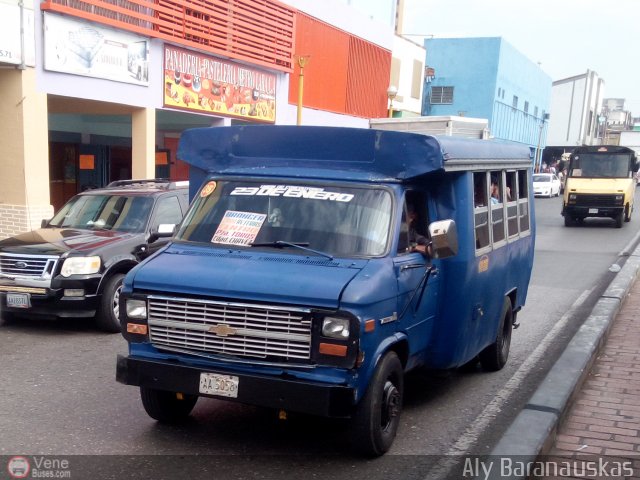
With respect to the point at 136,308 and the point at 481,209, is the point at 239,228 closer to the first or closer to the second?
the point at 136,308

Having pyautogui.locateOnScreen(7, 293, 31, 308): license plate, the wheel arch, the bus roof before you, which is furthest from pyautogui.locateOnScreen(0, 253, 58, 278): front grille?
the bus roof

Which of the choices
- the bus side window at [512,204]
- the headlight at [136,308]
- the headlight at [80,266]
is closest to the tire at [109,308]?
the headlight at [80,266]

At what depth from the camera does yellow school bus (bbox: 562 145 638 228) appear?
23.8m

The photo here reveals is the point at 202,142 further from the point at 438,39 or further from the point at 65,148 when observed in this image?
the point at 438,39

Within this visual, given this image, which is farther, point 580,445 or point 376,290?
point 580,445

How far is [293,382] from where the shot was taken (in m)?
4.41

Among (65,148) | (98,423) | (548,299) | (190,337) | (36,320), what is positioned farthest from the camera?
(65,148)

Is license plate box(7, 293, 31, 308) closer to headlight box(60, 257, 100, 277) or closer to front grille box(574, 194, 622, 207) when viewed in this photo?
headlight box(60, 257, 100, 277)

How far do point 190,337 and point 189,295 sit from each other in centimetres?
29

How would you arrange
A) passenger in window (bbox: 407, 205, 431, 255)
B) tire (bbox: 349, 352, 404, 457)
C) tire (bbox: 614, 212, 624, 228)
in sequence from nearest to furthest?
tire (bbox: 349, 352, 404, 457), passenger in window (bbox: 407, 205, 431, 255), tire (bbox: 614, 212, 624, 228)

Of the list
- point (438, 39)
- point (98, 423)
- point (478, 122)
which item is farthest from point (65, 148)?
point (438, 39)

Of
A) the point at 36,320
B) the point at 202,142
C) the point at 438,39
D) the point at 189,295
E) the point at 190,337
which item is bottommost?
the point at 36,320

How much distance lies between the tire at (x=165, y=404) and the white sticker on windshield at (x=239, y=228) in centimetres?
119

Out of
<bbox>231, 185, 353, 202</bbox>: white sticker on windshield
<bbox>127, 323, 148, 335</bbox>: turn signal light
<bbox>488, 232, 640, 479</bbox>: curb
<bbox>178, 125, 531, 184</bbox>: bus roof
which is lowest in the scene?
<bbox>488, 232, 640, 479</bbox>: curb
